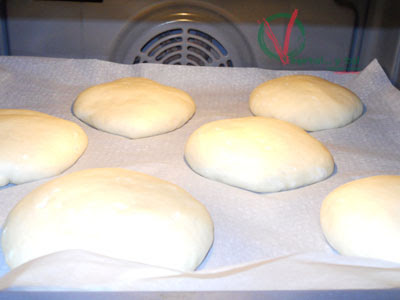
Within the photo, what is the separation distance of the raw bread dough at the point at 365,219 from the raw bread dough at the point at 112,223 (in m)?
0.30

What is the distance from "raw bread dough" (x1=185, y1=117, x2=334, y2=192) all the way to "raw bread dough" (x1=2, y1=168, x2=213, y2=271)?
22 cm

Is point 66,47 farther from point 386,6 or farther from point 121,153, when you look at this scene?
point 386,6

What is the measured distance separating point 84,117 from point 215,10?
0.61 m

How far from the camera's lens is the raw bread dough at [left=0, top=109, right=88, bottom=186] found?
1193mm

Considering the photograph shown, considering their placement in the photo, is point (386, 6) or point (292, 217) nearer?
point (292, 217)

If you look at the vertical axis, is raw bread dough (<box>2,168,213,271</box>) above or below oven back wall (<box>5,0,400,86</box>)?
below

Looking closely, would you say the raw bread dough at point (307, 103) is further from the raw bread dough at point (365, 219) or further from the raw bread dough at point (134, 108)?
the raw bread dough at point (365, 219)

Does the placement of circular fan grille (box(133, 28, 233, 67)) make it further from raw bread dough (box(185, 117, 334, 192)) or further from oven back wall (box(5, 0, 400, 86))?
raw bread dough (box(185, 117, 334, 192))

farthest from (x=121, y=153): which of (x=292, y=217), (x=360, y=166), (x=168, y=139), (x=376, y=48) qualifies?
(x=376, y=48)

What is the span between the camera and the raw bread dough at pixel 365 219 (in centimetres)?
94

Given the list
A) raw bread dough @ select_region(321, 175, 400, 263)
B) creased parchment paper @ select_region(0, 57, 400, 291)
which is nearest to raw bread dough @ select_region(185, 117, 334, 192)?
creased parchment paper @ select_region(0, 57, 400, 291)

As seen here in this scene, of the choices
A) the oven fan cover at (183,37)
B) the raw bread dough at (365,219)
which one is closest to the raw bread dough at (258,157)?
the raw bread dough at (365,219)

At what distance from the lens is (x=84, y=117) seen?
1.51 meters

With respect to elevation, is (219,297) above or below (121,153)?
above
